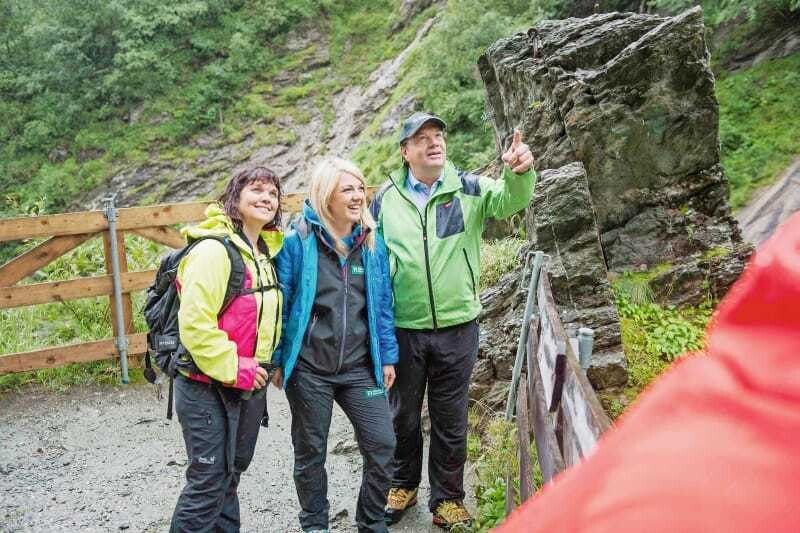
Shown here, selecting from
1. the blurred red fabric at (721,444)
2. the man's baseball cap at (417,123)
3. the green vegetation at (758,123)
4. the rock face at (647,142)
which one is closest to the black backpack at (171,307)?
the man's baseball cap at (417,123)

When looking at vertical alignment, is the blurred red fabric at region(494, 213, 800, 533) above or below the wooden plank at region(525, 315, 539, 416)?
above

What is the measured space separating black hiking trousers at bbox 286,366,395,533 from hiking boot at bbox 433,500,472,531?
0.54 meters

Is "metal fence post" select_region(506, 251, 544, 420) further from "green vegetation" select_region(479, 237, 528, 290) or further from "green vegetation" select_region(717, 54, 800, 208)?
"green vegetation" select_region(717, 54, 800, 208)

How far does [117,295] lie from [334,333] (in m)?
4.30

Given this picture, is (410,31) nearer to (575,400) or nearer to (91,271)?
Answer: (91,271)

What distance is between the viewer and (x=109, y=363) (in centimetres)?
715

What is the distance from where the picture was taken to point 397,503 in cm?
441

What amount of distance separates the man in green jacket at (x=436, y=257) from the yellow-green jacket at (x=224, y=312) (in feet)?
2.71

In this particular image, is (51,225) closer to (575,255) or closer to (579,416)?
(575,255)

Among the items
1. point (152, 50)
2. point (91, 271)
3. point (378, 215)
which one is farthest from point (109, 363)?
point (152, 50)

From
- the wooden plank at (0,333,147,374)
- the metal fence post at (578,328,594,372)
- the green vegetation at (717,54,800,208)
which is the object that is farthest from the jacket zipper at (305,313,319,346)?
the green vegetation at (717,54,800,208)

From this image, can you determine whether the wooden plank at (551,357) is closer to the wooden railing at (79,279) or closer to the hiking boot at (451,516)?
the hiking boot at (451,516)

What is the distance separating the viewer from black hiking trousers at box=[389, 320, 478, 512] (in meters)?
3.95

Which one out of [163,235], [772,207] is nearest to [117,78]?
[163,235]
